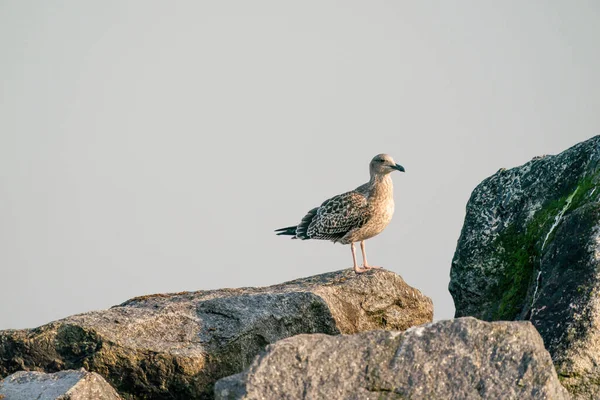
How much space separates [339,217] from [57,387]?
8069 mm

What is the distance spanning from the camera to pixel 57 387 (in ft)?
26.9

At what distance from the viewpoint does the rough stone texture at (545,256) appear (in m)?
8.35

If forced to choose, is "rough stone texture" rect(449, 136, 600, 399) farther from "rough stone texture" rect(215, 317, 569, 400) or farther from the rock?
the rock

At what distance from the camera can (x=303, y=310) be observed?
10.6 meters

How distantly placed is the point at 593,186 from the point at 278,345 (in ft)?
18.5

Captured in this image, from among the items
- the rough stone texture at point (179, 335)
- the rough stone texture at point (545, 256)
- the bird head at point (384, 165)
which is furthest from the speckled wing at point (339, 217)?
the rough stone texture at point (179, 335)

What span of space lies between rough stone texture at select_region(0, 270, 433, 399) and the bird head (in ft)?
15.3

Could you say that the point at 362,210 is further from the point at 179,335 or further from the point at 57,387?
the point at 57,387

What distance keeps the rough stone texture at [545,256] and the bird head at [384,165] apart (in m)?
3.19

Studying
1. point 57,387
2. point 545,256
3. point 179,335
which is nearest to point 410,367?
point 57,387

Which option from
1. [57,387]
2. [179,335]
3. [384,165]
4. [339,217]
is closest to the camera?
[57,387]

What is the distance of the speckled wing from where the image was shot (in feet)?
50.6

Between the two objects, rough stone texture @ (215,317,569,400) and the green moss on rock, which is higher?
the green moss on rock

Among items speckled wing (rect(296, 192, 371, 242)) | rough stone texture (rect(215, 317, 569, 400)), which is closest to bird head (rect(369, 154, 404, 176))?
speckled wing (rect(296, 192, 371, 242))
